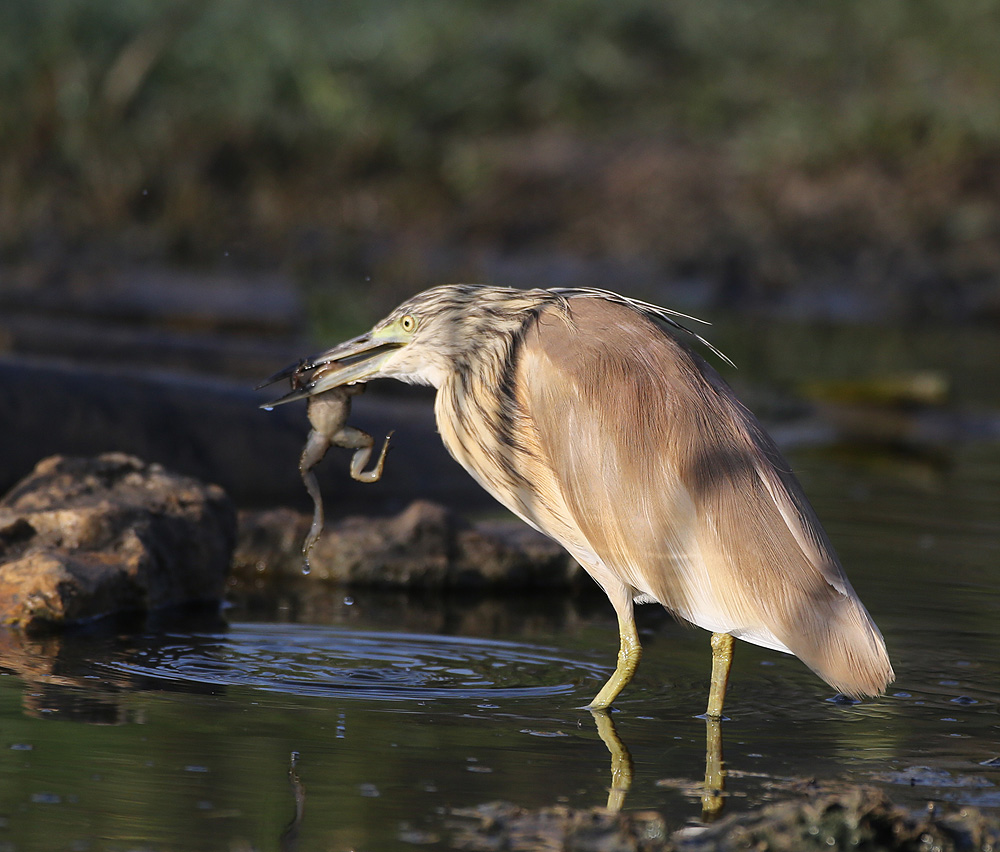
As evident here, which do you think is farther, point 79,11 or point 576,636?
point 79,11

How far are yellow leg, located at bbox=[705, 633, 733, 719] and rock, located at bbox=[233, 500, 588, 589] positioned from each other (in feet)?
5.68

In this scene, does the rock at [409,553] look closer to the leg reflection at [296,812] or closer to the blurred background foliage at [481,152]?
the leg reflection at [296,812]

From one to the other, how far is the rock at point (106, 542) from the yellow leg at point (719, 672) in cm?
188

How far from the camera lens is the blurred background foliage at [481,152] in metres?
17.8

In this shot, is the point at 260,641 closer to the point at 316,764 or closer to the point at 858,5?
the point at 316,764

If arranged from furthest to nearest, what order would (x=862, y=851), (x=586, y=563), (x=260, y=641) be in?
1. (x=260, y=641)
2. (x=586, y=563)
3. (x=862, y=851)

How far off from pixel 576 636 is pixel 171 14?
15816mm

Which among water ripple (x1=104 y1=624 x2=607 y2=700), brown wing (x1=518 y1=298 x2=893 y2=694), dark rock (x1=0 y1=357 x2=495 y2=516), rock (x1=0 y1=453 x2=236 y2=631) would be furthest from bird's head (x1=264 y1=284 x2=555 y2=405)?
dark rock (x1=0 y1=357 x2=495 y2=516)

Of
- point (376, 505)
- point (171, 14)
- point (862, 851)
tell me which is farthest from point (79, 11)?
point (862, 851)

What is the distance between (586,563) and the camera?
4.65m

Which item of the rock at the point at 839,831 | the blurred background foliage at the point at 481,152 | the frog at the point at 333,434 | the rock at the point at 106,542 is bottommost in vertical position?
the rock at the point at 839,831

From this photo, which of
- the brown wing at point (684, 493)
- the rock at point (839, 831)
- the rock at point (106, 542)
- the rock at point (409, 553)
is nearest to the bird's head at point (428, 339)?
the brown wing at point (684, 493)

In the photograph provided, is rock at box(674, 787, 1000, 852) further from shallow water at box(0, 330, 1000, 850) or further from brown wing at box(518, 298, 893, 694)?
brown wing at box(518, 298, 893, 694)

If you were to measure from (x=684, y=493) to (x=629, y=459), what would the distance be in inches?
6.6
